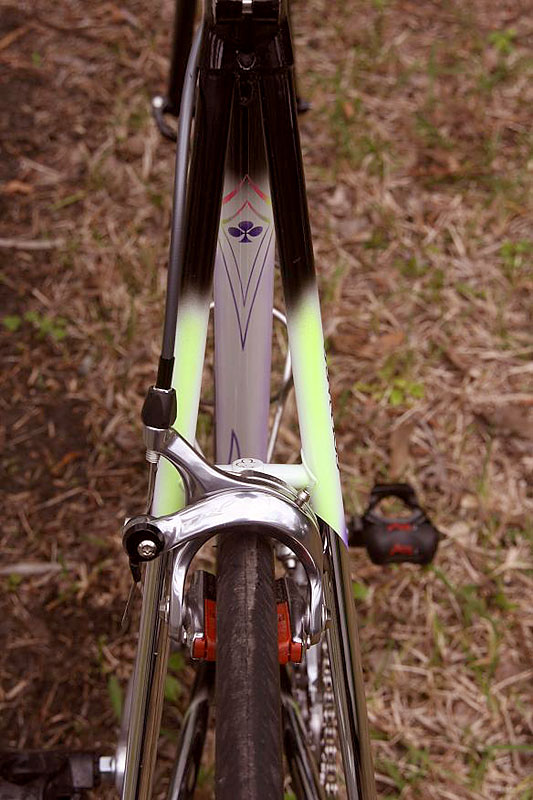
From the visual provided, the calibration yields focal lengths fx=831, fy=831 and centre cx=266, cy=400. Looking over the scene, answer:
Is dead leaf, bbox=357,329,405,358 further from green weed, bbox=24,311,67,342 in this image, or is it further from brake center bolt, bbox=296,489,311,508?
brake center bolt, bbox=296,489,311,508

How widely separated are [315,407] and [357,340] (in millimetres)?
1466

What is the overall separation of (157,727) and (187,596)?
0.17 metres

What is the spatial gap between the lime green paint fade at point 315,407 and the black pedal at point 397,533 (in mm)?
652

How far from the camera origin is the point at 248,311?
121cm

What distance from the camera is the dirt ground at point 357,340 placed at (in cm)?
193

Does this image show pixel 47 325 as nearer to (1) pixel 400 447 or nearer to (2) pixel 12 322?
(2) pixel 12 322

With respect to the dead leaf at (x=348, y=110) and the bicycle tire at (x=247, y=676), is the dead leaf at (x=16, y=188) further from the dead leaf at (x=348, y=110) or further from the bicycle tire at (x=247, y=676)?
the bicycle tire at (x=247, y=676)

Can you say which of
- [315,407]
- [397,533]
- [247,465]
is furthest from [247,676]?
[397,533]

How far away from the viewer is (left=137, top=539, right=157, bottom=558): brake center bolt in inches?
35.5

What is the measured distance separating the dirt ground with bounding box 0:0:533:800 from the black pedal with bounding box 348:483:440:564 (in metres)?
0.36

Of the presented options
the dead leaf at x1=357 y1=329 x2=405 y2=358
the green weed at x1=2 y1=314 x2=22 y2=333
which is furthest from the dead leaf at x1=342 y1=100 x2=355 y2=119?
the green weed at x1=2 y1=314 x2=22 y2=333

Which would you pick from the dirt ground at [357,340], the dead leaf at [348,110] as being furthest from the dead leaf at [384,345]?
the dead leaf at [348,110]

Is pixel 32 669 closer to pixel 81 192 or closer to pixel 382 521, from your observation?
pixel 382 521

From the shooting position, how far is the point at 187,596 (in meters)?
0.95
